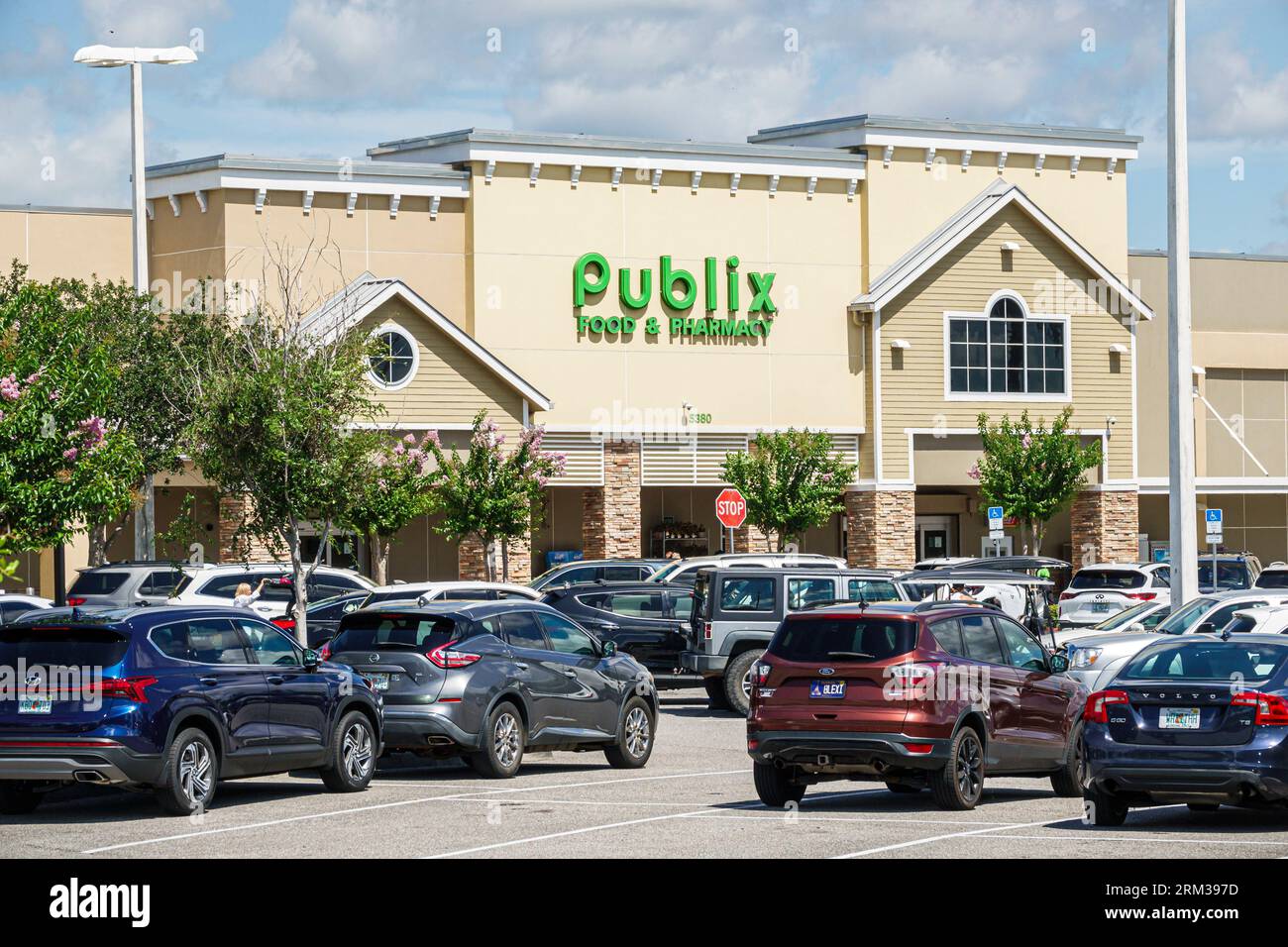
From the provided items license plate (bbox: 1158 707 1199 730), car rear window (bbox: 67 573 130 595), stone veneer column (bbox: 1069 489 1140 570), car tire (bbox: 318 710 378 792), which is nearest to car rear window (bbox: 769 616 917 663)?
license plate (bbox: 1158 707 1199 730)

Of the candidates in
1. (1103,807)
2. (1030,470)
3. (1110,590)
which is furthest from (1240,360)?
(1103,807)

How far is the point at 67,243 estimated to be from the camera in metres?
44.5

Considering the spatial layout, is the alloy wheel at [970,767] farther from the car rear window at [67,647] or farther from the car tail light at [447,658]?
the car rear window at [67,647]

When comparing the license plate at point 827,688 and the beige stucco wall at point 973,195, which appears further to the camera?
the beige stucco wall at point 973,195

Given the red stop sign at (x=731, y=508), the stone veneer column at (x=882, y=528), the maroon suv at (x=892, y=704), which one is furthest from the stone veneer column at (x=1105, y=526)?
the maroon suv at (x=892, y=704)

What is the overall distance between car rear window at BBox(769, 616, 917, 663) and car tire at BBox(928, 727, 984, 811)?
883 mm

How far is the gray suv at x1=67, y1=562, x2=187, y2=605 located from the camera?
2817 centimetres

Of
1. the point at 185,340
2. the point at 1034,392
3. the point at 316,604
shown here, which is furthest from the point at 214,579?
the point at 1034,392

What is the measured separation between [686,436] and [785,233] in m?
5.79

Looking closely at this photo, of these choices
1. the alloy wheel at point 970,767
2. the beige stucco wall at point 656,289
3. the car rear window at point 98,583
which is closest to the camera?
the alloy wheel at point 970,767

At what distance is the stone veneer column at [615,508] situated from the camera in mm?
45906

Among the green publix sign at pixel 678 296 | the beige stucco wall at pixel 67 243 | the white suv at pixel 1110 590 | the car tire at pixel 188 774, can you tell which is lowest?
the car tire at pixel 188 774

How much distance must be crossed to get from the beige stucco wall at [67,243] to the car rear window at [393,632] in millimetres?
27229

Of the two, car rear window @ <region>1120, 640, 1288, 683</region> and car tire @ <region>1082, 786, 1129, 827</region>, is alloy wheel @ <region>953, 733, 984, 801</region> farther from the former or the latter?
car rear window @ <region>1120, 640, 1288, 683</region>
